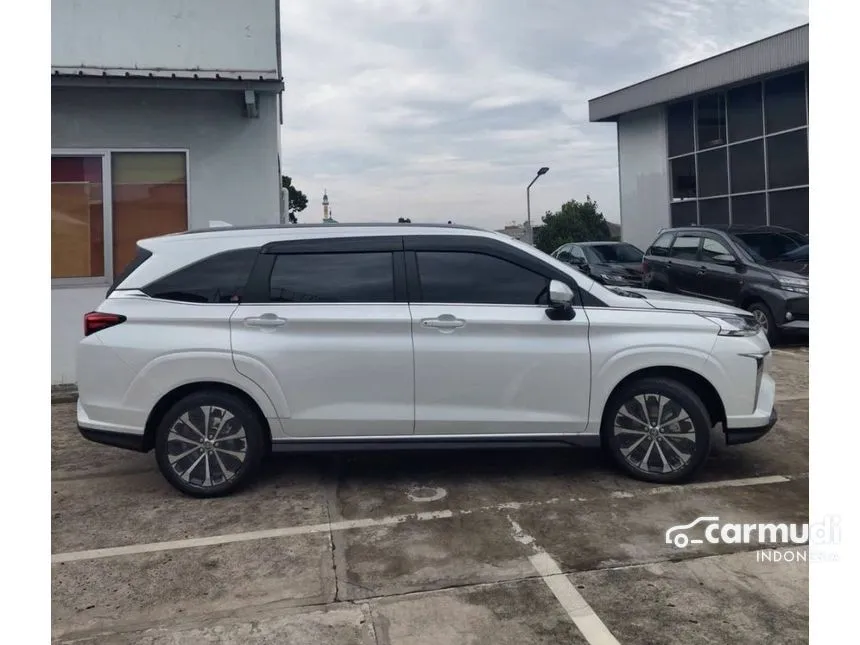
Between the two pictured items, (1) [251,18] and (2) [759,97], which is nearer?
(1) [251,18]

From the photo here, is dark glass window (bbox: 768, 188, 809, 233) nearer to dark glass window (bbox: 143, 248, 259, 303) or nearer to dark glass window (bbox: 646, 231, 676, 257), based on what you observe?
dark glass window (bbox: 646, 231, 676, 257)

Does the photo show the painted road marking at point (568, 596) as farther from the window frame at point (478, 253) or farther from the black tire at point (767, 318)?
the black tire at point (767, 318)

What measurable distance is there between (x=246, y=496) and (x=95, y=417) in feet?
3.75

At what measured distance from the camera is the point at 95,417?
4.49 meters

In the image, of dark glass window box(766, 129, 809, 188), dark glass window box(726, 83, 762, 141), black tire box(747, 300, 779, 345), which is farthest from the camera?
dark glass window box(726, 83, 762, 141)

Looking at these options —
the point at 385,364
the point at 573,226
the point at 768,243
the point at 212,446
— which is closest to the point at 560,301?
the point at 385,364

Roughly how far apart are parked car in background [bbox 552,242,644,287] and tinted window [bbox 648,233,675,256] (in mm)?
1412

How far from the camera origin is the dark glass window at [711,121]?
18.1 metres

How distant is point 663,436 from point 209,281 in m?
3.26

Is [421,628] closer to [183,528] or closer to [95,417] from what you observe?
[183,528]

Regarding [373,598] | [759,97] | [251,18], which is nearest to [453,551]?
[373,598]

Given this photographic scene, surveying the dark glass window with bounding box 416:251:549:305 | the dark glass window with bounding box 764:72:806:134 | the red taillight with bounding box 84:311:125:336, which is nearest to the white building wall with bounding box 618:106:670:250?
the dark glass window with bounding box 764:72:806:134

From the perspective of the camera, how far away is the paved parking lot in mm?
3000

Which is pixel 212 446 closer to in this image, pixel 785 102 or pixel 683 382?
pixel 683 382
